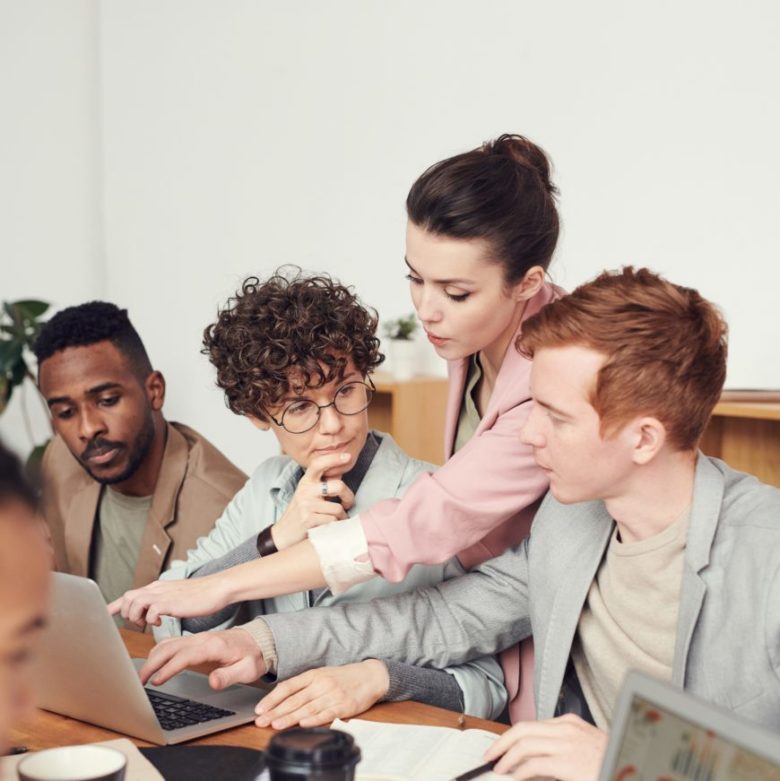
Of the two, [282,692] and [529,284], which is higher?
[529,284]

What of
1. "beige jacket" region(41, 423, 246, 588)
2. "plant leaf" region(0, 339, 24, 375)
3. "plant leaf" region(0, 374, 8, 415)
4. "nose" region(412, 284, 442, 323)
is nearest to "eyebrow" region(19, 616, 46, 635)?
"nose" region(412, 284, 442, 323)

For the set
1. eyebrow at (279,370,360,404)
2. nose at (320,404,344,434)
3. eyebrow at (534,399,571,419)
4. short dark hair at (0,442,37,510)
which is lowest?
nose at (320,404,344,434)

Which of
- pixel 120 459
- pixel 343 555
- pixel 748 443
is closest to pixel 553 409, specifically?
pixel 343 555

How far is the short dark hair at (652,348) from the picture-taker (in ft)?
5.13

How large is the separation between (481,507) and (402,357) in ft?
7.36

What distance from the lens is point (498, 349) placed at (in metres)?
2.12

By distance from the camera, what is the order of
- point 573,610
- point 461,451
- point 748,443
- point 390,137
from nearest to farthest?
1. point 573,610
2. point 461,451
3. point 748,443
4. point 390,137

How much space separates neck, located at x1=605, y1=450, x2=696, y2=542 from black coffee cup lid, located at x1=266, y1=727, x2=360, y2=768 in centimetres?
75

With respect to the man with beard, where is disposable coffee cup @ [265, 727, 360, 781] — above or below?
above

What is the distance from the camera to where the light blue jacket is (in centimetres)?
192

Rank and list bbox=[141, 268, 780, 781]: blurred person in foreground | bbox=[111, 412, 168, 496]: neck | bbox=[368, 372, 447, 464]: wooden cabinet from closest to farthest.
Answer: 1. bbox=[141, 268, 780, 781]: blurred person in foreground
2. bbox=[111, 412, 168, 496]: neck
3. bbox=[368, 372, 447, 464]: wooden cabinet

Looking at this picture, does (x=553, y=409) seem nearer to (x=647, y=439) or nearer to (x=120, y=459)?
(x=647, y=439)

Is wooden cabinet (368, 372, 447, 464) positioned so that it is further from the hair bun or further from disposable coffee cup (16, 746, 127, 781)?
disposable coffee cup (16, 746, 127, 781)

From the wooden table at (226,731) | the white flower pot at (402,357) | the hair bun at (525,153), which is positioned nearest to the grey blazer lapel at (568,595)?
the wooden table at (226,731)
